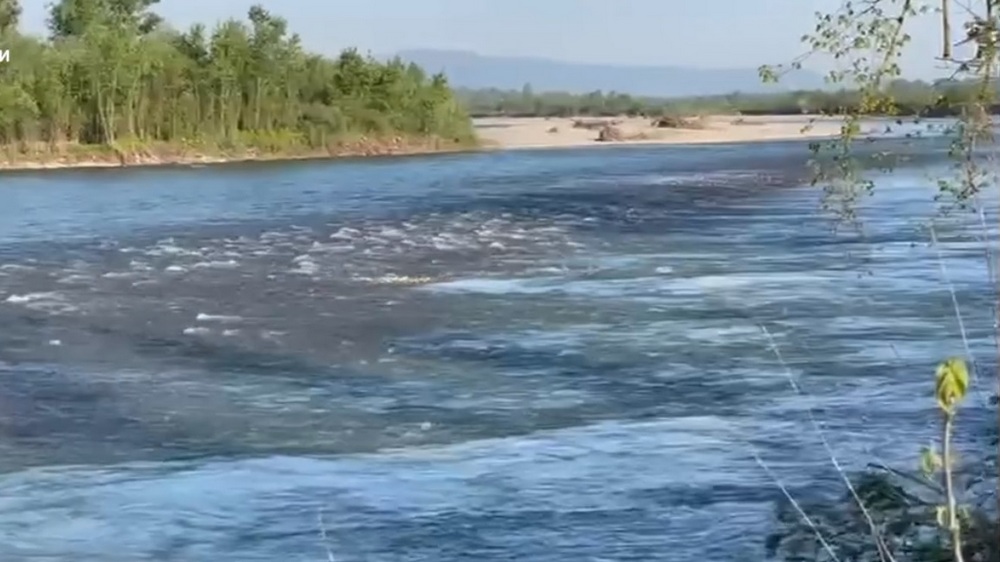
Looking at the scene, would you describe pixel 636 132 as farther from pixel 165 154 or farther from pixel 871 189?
pixel 871 189

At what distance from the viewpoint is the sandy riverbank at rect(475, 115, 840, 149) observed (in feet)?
347

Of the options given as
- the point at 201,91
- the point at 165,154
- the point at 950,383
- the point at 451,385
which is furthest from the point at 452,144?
the point at 950,383

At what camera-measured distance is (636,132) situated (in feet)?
382

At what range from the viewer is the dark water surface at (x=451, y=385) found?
964cm

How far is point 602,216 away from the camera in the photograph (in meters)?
35.5

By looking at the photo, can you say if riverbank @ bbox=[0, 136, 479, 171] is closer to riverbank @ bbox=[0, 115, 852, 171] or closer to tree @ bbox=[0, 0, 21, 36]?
riverbank @ bbox=[0, 115, 852, 171]

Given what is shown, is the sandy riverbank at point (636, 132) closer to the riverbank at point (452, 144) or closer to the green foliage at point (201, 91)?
the riverbank at point (452, 144)

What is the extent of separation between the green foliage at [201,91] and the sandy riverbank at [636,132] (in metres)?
7.66

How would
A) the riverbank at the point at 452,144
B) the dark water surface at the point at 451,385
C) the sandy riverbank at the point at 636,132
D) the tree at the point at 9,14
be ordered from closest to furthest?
the dark water surface at the point at 451,385 → the riverbank at the point at 452,144 → the tree at the point at 9,14 → the sandy riverbank at the point at 636,132

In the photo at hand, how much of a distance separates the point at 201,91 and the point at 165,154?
7.25 metres

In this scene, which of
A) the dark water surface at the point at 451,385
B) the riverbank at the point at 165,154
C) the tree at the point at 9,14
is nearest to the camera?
the dark water surface at the point at 451,385

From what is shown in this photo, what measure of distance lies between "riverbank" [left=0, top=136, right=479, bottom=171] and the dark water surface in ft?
132

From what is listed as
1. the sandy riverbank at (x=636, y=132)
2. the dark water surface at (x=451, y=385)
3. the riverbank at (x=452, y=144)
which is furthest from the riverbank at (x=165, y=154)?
the dark water surface at (x=451, y=385)

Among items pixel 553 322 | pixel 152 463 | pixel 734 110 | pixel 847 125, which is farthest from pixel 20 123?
pixel 734 110
